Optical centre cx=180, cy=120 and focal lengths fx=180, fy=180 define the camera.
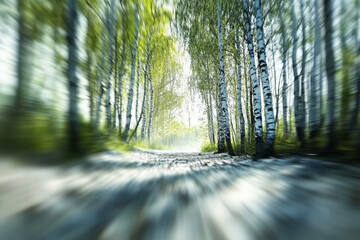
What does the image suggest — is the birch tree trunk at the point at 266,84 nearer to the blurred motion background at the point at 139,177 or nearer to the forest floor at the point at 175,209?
the blurred motion background at the point at 139,177

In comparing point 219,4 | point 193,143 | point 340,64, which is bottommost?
point 193,143

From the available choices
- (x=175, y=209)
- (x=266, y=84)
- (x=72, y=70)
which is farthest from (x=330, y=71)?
(x=72, y=70)

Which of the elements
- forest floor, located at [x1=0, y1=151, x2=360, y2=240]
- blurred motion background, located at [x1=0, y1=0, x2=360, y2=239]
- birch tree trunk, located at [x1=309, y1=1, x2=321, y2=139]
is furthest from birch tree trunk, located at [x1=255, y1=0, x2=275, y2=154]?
forest floor, located at [x1=0, y1=151, x2=360, y2=240]

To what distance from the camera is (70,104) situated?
109 inches

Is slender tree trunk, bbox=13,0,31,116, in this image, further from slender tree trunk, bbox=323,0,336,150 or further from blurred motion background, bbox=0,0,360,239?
slender tree trunk, bbox=323,0,336,150

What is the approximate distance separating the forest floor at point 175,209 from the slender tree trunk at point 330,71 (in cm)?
140

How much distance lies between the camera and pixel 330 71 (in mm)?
2928

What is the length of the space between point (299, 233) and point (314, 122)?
414cm

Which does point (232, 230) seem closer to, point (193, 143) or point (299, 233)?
point (299, 233)

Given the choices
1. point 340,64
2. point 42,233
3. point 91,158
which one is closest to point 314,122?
point 340,64

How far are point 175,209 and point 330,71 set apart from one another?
3365 mm

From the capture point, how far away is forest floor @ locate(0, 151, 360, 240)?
0.78 meters

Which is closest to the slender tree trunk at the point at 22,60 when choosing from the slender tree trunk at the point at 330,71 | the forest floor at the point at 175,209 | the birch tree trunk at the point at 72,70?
the birch tree trunk at the point at 72,70

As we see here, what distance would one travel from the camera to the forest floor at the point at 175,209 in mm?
781
